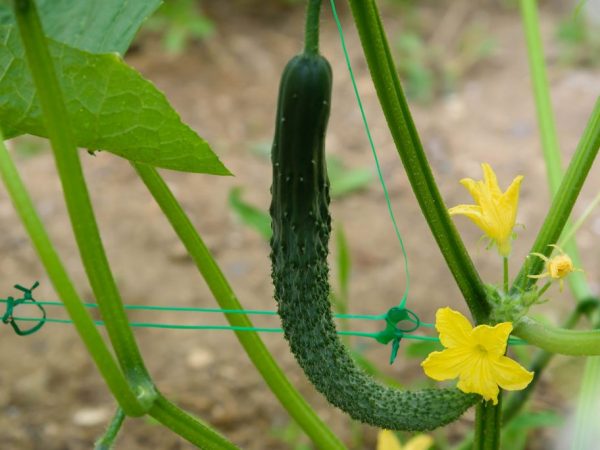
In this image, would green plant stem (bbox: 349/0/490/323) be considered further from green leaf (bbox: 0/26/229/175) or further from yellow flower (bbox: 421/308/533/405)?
green leaf (bbox: 0/26/229/175)

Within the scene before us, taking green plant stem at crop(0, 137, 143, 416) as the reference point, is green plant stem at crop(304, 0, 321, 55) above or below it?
above

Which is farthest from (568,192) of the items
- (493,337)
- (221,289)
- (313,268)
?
(221,289)

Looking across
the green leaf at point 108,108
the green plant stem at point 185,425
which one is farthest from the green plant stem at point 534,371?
the green leaf at point 108,108

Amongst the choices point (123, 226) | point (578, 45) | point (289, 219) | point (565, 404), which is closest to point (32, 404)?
point (123, 226)

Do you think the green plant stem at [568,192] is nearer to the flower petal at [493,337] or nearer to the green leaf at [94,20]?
the flower petal at [493,337]

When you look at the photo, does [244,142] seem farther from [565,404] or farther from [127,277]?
[565,404]

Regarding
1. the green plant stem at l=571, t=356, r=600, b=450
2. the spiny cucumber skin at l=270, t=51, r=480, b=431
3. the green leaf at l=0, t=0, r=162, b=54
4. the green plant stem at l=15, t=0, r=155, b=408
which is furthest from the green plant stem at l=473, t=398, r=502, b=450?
the green leaf at l=0, t=0, r=162, b=54
